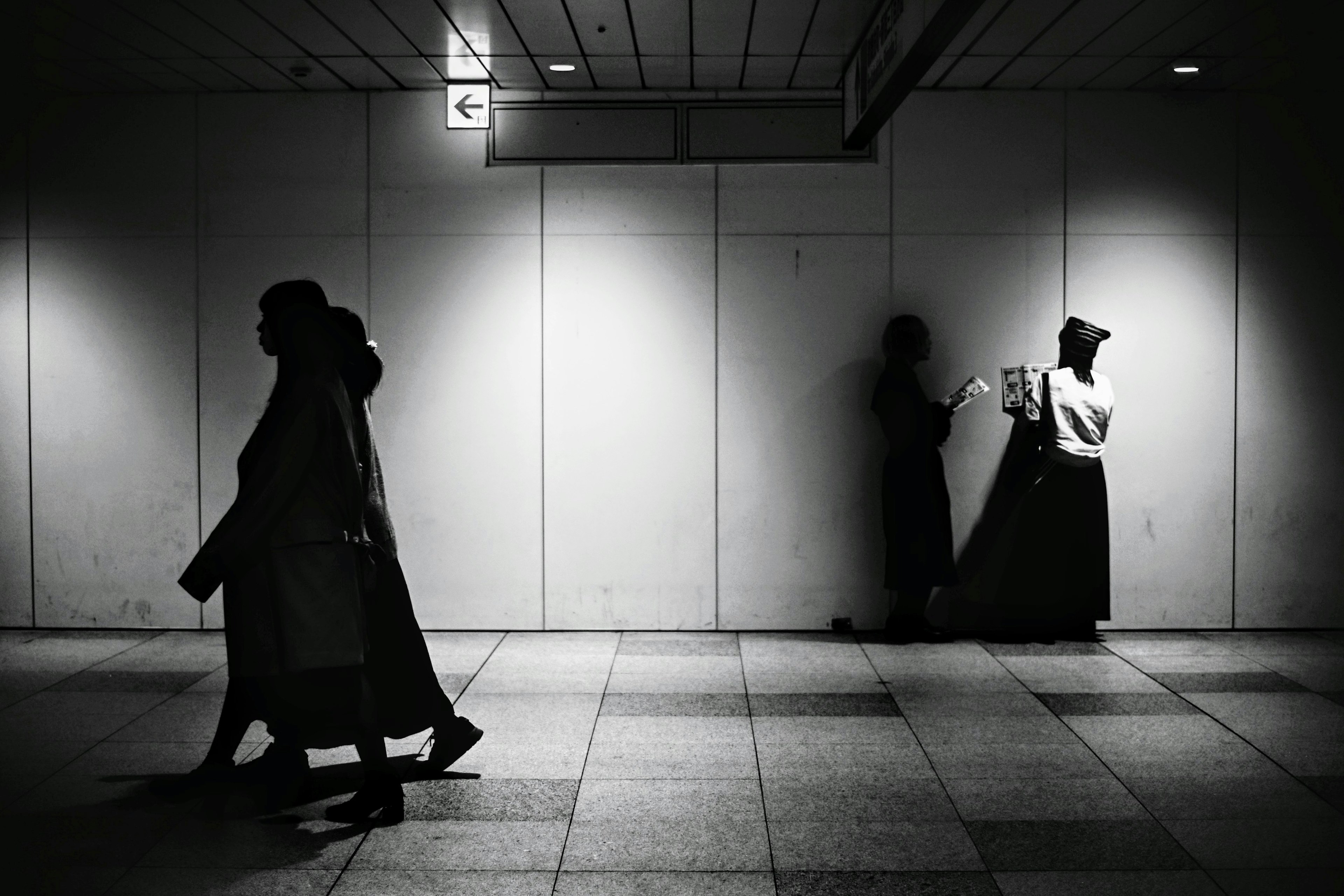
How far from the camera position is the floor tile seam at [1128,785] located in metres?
3.62

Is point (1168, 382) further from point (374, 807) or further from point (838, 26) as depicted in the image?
point (374, 807)

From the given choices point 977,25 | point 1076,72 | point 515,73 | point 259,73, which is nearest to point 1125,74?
point 1076,72

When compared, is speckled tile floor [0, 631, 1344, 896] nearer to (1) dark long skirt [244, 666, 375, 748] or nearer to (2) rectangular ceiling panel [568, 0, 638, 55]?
(1) dark long skirt [244, 666, 375, 748]

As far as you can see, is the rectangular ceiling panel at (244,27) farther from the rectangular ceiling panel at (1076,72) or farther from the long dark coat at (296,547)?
the rectangular ceiling panel at (1076,72)

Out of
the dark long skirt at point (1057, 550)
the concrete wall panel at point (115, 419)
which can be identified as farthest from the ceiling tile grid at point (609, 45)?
the dark long skirt at point (1057, 550)

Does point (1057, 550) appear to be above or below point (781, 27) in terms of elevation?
below

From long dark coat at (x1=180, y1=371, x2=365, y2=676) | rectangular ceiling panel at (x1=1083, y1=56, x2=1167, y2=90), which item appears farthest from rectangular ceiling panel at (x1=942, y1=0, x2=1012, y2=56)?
long dark coat at (x1=180, y1=371, x2=365, y2=676)

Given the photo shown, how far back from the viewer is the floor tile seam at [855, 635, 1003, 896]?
3557 millimetres

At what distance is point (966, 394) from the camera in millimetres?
7031

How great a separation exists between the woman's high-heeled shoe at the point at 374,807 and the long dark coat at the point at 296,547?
0.48m

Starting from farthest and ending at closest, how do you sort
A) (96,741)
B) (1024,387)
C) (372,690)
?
(1024,387) → (96,741) → (372,690)

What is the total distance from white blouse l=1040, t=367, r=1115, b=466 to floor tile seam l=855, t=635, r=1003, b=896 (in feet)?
5.08

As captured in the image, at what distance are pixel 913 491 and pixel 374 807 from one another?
4.28 m

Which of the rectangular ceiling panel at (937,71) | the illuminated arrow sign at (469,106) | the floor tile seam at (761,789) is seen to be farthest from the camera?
the illuminated arrow sign at (469,106)
